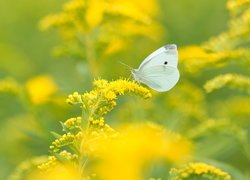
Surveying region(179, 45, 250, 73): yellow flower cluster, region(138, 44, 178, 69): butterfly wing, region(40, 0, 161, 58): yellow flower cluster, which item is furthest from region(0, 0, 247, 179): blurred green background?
region(138, 44, 178, 69): butterfly wing

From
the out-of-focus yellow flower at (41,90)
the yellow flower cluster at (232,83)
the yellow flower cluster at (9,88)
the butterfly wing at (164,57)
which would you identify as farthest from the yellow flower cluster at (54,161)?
the out-of-focus yellow flower at (41,90)

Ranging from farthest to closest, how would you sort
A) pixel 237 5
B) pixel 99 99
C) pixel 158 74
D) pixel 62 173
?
pixel 237 5
pixel 158 74
pixel 99 99
pixel 62 173

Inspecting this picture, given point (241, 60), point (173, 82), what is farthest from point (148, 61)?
point (241, 60)

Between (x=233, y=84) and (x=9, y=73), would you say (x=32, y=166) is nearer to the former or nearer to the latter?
(x=233, y=84)

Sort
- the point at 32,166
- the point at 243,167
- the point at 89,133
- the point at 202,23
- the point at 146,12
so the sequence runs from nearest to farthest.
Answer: the point at 89,133 < the point at 32,166 < the point at 243,167 < the point at 146,12 < the point at 202,23

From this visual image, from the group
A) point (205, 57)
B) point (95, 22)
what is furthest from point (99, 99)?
point (95, 22)

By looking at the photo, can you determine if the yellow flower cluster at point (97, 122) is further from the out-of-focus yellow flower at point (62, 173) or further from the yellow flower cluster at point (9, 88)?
the yellow flower cluster at point (9, 88)

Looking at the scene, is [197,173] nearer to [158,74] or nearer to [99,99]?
[99,99]
